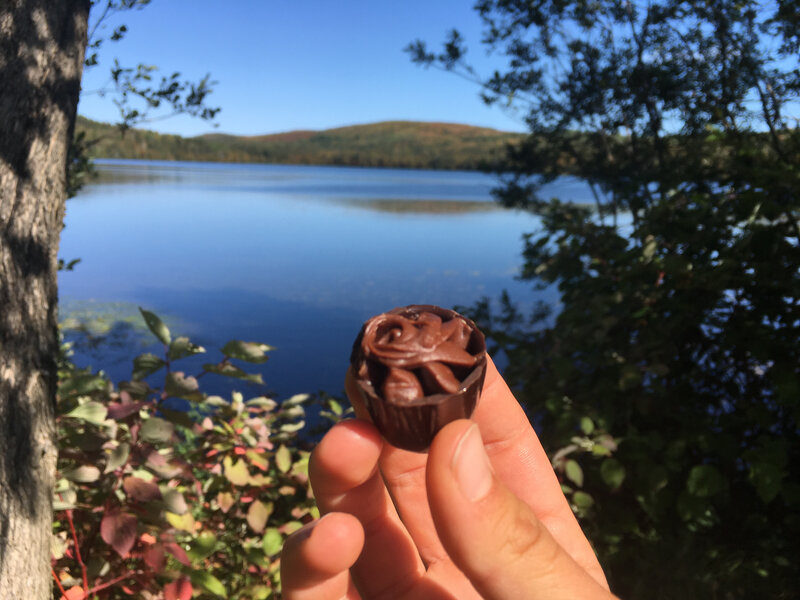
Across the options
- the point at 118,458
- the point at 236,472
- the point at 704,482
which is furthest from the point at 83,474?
the point at 704,482

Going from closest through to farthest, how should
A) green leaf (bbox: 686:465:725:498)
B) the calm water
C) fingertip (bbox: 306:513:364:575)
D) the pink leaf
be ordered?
fingertip (bbox: 306:513:364:575), the pink leaf, green leaf (bbox: 686:465:725:498), the calm water

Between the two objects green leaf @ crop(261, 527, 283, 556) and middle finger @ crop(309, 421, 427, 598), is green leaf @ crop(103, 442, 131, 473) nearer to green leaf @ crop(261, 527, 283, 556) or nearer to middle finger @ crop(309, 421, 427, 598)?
green leaf @ crop(261, 527, 283, 556)

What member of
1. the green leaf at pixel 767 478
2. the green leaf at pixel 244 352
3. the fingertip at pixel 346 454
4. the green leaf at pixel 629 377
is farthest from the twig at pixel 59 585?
the green leaf at pixel 767 478

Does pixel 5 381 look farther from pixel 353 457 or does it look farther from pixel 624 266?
pixel 624 266

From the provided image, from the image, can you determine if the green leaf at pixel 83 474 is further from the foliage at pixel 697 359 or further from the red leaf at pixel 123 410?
→ the foliage at pixel 697 359

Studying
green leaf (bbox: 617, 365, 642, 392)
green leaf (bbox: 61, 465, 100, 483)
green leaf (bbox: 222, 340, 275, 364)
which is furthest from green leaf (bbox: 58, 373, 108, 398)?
green leaf (bbox: 617, 365, 642, 392)

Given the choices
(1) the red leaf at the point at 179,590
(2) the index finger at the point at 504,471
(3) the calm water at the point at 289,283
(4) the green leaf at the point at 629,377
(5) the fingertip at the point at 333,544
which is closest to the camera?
(5) the fingertip at the point at 333,544

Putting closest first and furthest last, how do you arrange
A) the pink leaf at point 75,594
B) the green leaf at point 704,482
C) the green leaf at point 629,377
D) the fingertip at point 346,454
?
1. the fingertip at point 346,454
2. the pink leaf at point 75,594
3. the green leaf at point 704,482
4. the green leaf at point 629,377

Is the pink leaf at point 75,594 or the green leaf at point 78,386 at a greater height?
the green leaf at point 78,386
